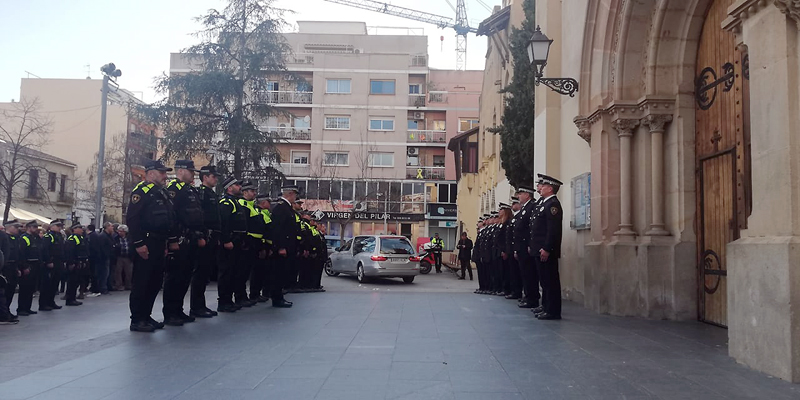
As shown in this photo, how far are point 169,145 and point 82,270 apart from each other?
8.47 meters

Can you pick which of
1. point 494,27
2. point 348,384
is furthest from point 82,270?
point 494,27

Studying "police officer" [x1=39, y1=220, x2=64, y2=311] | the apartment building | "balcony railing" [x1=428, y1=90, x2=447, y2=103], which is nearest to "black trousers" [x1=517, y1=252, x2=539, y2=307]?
"police officer" [x1=39, y1=220, x2=64, y2=311]

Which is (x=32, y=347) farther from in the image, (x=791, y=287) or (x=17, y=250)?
(x=791, y=287)

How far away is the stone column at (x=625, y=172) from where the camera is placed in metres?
9.72

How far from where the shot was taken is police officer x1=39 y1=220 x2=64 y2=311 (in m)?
11.3

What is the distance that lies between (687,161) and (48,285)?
1079 cm

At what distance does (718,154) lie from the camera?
27.4 feet

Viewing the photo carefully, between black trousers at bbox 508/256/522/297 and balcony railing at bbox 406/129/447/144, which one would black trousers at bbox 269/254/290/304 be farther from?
balcony railing at bbox 406/129/447/144

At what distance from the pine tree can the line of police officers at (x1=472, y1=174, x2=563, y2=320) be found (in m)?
4.62

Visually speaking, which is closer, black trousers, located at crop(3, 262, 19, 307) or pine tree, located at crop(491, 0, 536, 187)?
black trousers, located at crop(3, 262, 19, 307)

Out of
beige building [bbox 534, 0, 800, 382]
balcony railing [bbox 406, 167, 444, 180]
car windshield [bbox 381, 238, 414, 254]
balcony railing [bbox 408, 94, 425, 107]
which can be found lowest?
car windshield [bbox 381, 238, 414, 254]

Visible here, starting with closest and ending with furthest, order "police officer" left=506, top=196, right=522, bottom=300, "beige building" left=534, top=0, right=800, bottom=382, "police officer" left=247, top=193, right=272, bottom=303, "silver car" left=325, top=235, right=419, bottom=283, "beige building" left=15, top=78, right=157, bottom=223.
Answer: "beige building" left=534, top=0, right=800, bottom=382
"police officer" left=247, top=193, right=272, bottom=303
"police officer" left=506, top=196, right=522, bottom=300
"silver car" left=325, top=235, right=419, bottom=283
"beige building" left=15, top=78, right=157, bottom=223

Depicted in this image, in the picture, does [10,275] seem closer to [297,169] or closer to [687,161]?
[687,161]

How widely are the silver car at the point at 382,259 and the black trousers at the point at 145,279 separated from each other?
1306 centimetres
